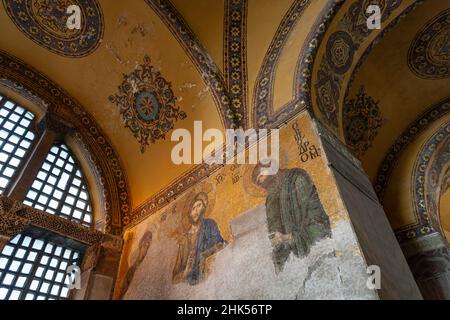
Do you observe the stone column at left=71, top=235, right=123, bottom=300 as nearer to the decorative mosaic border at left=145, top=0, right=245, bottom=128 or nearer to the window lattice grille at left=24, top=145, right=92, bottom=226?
the window lattice grille at left=24, top=145, right=92, bottom=226

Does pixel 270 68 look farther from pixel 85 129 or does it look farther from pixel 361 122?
pixel 85 129

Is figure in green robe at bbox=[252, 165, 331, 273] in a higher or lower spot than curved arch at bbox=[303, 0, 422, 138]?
lower

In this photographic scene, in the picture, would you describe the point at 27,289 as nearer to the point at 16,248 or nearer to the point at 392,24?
the point at 16,248

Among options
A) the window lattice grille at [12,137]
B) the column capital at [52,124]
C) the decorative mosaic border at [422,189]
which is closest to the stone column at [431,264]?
the decorative mosaic border at [422,189]

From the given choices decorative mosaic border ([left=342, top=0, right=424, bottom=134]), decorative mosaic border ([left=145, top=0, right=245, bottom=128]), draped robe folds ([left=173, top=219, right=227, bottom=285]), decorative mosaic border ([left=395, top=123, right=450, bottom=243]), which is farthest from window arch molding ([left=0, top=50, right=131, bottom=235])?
decorative mosaic border ([left=395, top=123, right=450, bottom=243])

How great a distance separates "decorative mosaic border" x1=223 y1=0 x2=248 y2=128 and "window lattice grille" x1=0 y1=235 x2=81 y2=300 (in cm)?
385

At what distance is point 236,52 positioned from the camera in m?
5.57

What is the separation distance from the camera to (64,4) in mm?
5402

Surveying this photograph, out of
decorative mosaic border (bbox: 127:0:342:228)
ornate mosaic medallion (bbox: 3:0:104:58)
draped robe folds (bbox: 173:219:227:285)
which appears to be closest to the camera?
draped robe folds (bbox: 173:219:227:285)

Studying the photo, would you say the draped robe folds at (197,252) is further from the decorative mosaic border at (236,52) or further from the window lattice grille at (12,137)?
the window lattice grille at (12,137)

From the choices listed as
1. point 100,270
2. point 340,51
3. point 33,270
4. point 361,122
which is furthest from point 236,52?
point 33,270

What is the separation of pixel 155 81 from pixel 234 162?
233 centimetres

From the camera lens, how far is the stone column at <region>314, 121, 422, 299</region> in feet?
9.77

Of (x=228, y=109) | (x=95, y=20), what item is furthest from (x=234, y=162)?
(x=95, y=20)
